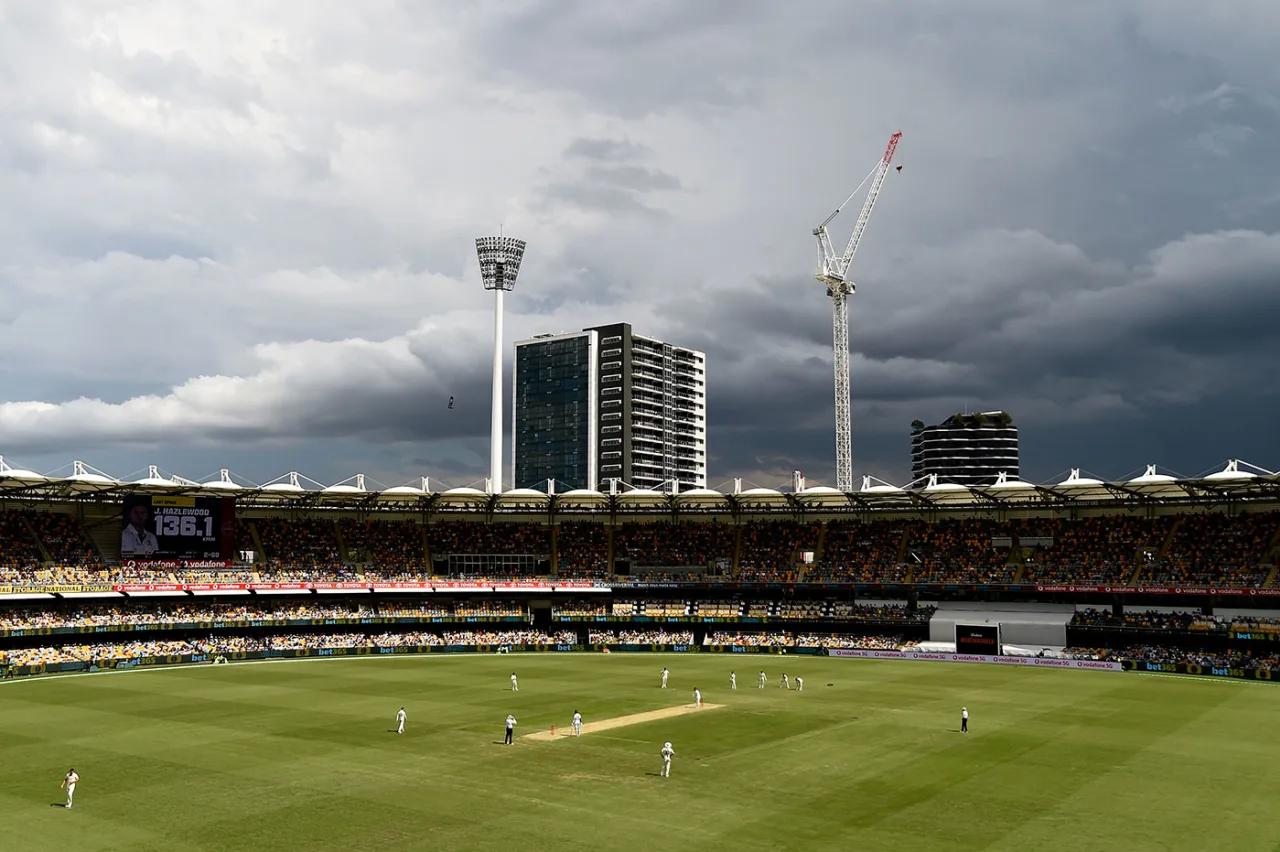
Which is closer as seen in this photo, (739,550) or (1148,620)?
(1148,620)

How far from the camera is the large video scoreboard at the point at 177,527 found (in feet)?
262

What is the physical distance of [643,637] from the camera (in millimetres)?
89688

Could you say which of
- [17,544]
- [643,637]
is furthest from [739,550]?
[17,544]

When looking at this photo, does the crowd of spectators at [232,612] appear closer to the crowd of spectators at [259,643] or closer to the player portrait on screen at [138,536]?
the crowd of spectators at [259,643]

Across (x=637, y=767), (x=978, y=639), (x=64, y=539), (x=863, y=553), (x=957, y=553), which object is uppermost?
(x=64, y=539)

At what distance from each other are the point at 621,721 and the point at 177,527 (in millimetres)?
51154

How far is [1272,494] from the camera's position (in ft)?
265

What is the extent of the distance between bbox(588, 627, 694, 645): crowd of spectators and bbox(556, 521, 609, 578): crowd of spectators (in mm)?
7975

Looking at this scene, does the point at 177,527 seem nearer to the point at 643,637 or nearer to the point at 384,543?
the point at 384,543

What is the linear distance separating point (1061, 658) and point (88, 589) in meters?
74.4

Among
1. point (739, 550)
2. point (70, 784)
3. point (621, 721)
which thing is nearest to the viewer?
point (70, 784)

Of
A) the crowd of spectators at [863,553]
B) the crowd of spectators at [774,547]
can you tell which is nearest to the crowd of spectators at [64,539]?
the crowd of spectators at [774,547]

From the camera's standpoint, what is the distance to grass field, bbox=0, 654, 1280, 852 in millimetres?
28203

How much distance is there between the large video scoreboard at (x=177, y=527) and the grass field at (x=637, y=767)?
18.5m
